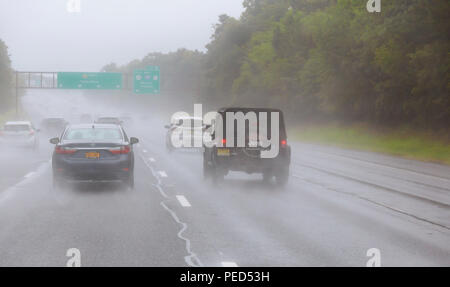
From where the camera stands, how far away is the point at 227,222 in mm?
9930

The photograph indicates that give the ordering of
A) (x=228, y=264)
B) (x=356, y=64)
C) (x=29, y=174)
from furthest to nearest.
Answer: (x=356, y=64) < (x=29, y=174) < (x=228, y=264)

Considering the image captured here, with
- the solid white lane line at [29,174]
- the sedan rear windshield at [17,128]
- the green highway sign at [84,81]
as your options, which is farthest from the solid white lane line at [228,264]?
the green highway sign at [84,81]

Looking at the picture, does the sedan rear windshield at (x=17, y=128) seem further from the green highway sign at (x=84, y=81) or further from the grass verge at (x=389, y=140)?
the green highway sign at (x=84, y=81)

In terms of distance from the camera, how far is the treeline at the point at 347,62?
35.5 m

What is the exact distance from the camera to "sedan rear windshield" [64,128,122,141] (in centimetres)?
1468

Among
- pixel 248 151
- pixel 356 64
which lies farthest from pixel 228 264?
pixel 356 64

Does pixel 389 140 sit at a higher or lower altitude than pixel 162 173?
lower

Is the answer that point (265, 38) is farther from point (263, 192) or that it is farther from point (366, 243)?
point (366, 243)

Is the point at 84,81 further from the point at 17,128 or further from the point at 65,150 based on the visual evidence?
the point at 65,150

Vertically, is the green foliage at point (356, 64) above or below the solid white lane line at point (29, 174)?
above

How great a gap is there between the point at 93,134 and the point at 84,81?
2413 inches

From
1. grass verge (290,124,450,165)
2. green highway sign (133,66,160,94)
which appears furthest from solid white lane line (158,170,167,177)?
green highway sign (133,66,160,94)

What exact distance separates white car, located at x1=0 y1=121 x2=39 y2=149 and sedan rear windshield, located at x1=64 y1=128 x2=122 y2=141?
16277 millimetres

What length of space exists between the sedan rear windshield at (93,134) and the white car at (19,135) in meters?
16.3
